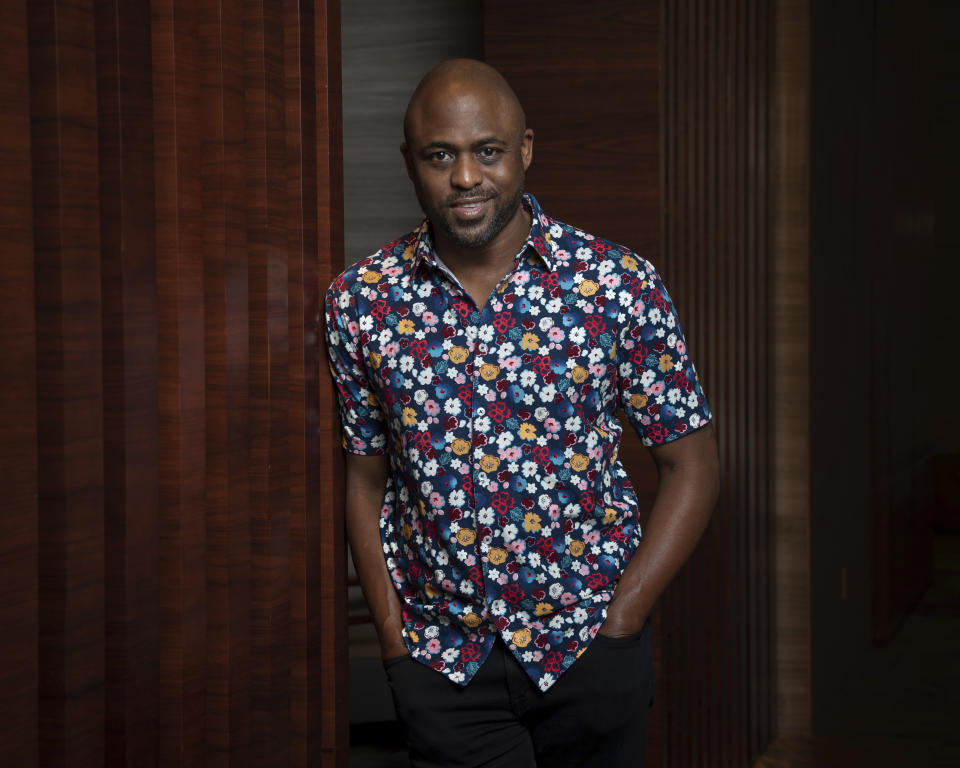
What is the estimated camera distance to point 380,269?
6.39 ft

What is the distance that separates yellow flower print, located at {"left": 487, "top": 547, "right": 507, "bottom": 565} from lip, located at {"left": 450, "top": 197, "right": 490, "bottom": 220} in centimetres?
54

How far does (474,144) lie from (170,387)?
634 mm

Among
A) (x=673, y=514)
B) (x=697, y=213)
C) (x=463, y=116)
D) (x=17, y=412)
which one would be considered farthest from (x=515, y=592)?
(x=697, y=213)

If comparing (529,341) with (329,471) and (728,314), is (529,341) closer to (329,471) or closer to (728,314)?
(329,471)

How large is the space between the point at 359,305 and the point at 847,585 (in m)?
3.11

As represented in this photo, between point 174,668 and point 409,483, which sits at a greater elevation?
point 409,483

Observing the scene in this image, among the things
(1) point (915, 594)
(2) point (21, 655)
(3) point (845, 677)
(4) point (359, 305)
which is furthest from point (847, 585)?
(2) point (21, 655)

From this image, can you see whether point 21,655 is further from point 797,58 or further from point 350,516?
point 797,58

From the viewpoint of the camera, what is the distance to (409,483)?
1950 millimetres

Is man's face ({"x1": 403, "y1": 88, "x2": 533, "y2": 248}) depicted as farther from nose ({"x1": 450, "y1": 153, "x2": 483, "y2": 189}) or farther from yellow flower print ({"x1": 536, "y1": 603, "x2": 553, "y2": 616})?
yellow flower print ({"x1": 536, "y1": 603, "x2": 553, "y2": 616})

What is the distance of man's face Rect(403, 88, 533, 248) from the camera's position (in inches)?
71.6

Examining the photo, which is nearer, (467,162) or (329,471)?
(467,162)

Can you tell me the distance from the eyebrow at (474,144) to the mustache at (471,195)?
0.23 ft

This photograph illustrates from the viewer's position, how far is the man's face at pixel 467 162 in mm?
1819
